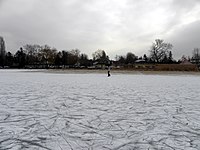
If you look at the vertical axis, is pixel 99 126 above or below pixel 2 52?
below

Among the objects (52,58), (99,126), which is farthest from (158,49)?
(99,126)

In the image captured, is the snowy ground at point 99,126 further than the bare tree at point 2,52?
No

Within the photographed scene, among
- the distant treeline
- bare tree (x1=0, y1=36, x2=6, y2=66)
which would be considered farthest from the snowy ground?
bare tree (x1=0, y1=36, x2=6, y2=66)

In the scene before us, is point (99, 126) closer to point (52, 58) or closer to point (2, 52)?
point (52, 58)

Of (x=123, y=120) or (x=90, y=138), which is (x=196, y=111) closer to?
(x=123, y=120)

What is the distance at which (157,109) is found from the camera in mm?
7750

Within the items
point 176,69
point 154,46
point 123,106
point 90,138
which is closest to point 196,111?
point 123,106

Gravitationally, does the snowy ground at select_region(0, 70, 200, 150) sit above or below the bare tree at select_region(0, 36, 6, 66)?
below

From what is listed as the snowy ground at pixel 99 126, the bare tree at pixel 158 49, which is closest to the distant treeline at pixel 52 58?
the bare tree at pixel 158 49

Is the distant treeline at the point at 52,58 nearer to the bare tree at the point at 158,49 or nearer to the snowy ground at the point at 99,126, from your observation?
the bare tree at the point at 158,49

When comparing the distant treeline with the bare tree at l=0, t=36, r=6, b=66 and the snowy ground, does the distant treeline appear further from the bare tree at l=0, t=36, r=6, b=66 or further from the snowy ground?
the snowy ground

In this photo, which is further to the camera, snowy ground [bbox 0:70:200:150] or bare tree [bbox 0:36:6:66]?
bare tree [bbox 0:36:6:66]

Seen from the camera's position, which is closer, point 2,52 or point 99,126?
point 99,126

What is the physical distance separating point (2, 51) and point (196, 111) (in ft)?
325
